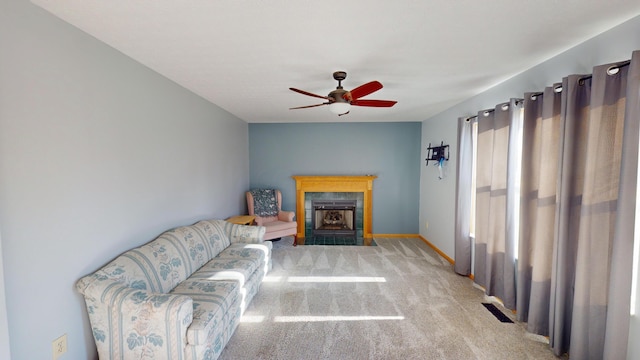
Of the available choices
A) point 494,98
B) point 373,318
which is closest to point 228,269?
point 373,318

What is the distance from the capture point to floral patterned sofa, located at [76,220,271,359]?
5.54ft

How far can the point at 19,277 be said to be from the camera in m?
1.38

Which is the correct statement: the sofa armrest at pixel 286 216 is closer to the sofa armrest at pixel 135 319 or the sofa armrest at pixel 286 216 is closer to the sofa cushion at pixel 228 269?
the sofa cushion at pixel 228 269

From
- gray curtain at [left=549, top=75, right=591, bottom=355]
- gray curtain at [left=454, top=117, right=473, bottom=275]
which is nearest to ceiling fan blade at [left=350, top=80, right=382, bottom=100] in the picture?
gray curtain at [left=549, top=75, right=591, bottom=355]

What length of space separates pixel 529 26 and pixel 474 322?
248 centimetres

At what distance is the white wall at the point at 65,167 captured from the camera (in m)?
1.36

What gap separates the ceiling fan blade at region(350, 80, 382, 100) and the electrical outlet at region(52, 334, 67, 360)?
2.69 m

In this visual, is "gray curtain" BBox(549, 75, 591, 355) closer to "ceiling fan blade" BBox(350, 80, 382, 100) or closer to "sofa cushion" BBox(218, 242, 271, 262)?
"ceiling fan blade" BBox(350, 80, 382, 100)

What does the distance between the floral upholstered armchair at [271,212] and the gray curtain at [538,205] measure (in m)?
3.32

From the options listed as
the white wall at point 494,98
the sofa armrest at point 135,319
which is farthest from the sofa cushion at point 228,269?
the white wall at point 494,98

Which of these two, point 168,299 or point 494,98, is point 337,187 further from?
point 168,299

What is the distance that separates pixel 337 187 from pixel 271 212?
1419mm

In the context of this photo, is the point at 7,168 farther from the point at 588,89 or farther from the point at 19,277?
the point at 588,89

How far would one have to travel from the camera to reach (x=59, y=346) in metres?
1.60
